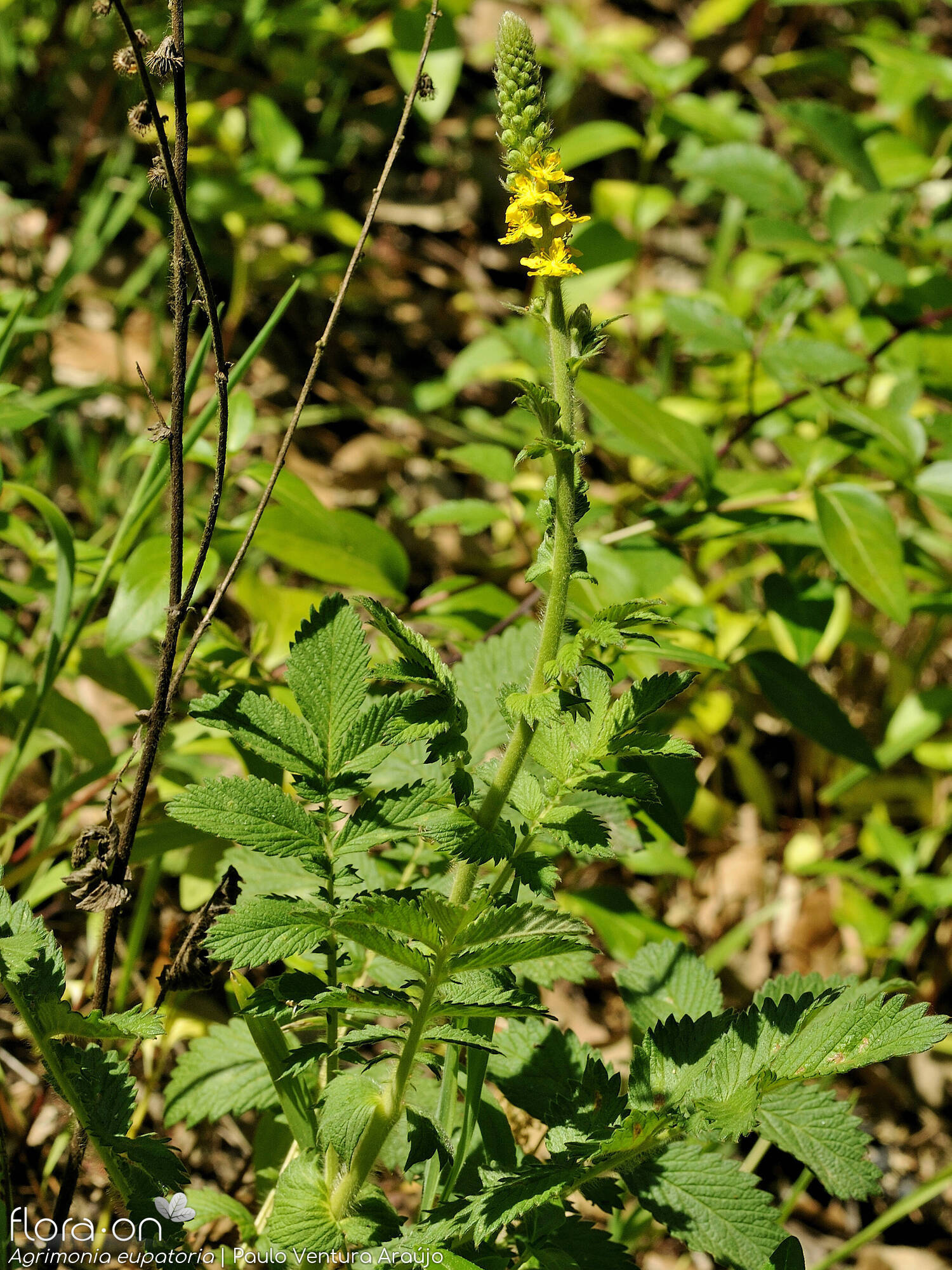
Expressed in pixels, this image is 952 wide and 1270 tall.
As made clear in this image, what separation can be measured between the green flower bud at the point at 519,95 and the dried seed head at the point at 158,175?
0.39 m

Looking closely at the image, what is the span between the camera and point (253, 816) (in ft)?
3.49

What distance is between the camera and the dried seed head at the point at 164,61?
102cm

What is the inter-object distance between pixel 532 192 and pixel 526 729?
1.61ft

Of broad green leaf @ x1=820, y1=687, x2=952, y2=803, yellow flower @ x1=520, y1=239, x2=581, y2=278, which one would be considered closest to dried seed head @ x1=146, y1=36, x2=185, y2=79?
yellow flower @ x1=520, y1=239, x2=581, y2=278

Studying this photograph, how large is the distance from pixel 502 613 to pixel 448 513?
286 mm

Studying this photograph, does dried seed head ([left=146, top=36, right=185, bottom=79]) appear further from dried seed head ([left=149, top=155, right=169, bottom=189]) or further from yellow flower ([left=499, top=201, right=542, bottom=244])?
yellow flower ([left=499, top=201, right=542, bottom=244])

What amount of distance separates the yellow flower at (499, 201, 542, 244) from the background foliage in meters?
0.68

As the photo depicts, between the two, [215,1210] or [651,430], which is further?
[651,430]

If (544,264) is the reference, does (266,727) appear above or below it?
below

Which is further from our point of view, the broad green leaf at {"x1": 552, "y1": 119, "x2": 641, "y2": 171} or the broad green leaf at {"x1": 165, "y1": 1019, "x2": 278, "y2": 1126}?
the broad green leaf at {"x1": 552, "y1": 119, "x2": 641, "y2": 171}

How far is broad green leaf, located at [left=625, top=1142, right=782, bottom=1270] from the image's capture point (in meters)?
1.05

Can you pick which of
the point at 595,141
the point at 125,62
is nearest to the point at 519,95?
the point at 125,62

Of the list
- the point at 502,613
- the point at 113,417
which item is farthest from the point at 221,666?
the point at 113,417

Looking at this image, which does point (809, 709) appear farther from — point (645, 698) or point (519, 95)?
point (519, 95)
